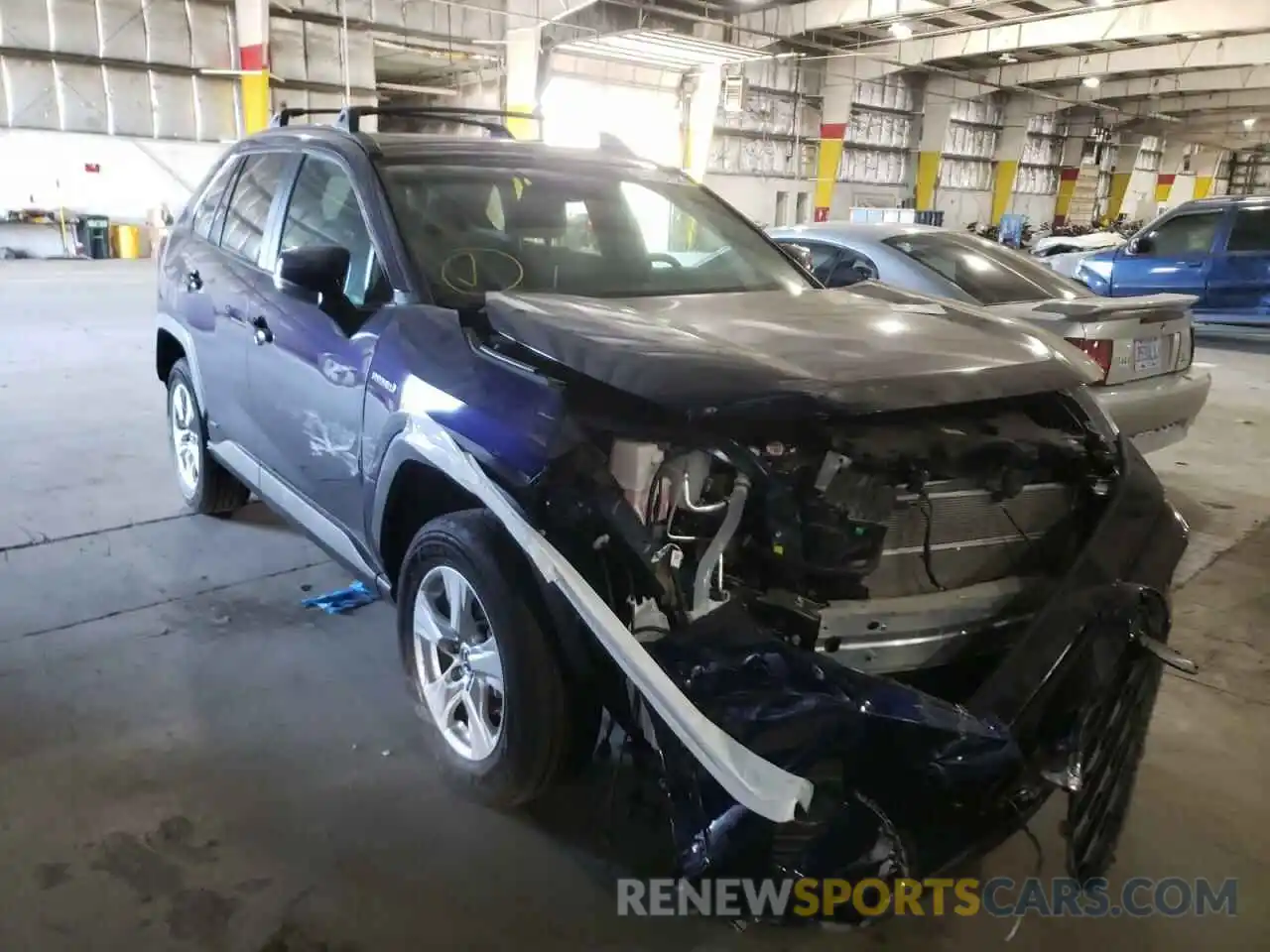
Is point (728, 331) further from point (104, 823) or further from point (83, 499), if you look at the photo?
point (83, 499)

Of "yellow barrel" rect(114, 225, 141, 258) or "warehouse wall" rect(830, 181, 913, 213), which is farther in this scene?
"warehouse wall" rect(830, 181, 913, 213)

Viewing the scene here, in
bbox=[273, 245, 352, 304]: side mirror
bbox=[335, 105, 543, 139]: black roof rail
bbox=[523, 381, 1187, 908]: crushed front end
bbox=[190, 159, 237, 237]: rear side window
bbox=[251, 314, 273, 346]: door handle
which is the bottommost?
bbox=[523, 381, 1187, 908]: crushed front end

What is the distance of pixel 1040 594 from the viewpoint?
2.32 m

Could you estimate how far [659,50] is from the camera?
17281 millimetres

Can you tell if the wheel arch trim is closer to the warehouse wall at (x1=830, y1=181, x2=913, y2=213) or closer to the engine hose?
the engine hose

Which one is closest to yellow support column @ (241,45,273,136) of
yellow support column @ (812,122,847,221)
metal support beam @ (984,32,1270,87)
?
yellow support column @ (812,122,847,221)

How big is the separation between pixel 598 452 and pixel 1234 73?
29854 mm

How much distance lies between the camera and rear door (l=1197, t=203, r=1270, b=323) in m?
9.73

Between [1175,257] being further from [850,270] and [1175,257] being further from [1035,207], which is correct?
[1035,207]

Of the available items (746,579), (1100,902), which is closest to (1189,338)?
(1100,902)

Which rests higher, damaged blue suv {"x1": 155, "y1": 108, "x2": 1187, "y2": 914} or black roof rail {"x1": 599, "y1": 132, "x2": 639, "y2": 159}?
black roof rail {"x1": 599, "y1": 132, "x2": 639, "y2": 159}

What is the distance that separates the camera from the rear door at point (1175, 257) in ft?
33.0

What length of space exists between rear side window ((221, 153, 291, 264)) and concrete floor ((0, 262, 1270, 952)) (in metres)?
1.29

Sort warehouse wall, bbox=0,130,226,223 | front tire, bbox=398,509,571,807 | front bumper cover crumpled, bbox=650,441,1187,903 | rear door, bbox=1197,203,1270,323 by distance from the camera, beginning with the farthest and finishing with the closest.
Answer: warehouse wall, bbox=0,130,226,223
rear door, bbox=1197,203,1270,323
front tire, bbox=398,509,571,807
front bumper cover crumpled, bbox=650,441,1187,903
